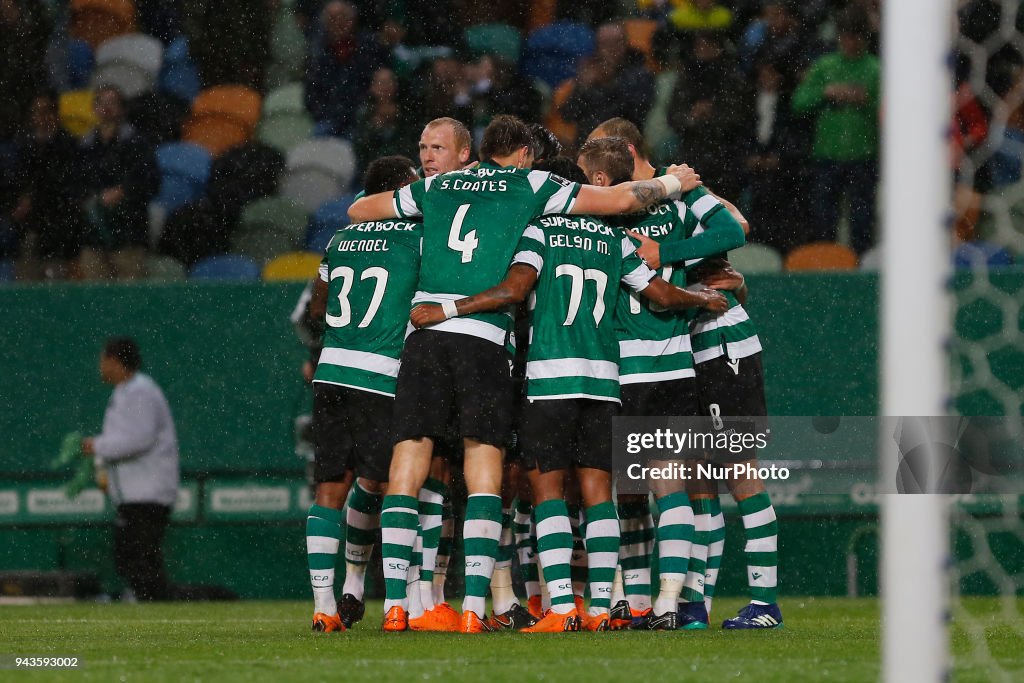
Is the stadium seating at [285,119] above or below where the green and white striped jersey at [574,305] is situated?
above

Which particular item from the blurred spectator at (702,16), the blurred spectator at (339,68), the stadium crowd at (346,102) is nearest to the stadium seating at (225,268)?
the stadium crowd at (346,102)

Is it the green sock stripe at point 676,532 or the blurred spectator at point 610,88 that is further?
the blurred spectator at point 610,88

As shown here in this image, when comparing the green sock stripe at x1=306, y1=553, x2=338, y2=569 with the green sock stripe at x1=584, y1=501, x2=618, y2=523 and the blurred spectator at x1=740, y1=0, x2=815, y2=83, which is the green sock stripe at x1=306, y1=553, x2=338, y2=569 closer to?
the green sock stripe at x1=584, y1=501, x2=618, y2=523

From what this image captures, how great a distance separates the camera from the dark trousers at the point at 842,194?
392 inches

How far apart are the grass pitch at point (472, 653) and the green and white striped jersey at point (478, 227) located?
47.6 inches

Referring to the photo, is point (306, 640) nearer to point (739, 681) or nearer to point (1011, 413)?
point (739, 681)

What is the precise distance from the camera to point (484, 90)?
35.1ft

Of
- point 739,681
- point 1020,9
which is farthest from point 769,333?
point 739,681

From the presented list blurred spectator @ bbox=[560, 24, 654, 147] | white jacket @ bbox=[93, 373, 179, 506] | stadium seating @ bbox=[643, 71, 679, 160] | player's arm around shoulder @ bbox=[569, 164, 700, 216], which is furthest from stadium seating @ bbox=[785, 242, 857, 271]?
white jacket @ bbox=[93, 373, 179, 506]

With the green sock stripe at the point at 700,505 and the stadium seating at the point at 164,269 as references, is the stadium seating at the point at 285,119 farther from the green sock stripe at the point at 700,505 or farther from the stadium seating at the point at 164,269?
the green sock stripe at the point at 700,505

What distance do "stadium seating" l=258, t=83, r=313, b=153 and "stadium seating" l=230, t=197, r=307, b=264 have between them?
1.83 feet

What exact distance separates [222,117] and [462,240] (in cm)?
599

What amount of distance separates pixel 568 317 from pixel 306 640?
1486 mm

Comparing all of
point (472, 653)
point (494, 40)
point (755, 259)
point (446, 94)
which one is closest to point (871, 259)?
point (755, 259)
